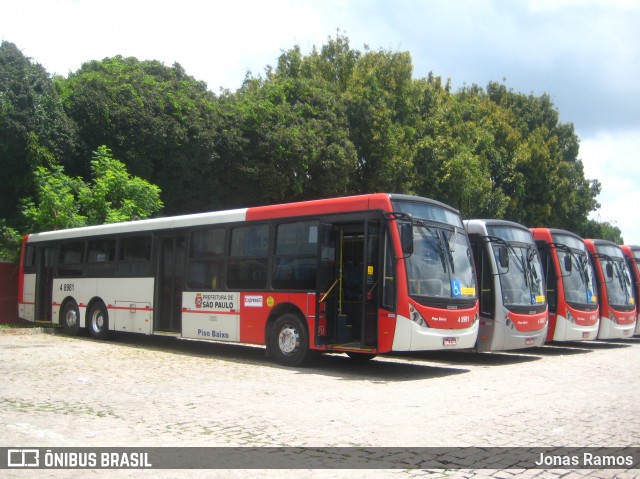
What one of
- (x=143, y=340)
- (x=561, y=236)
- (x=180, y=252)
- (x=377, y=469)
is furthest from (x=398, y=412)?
(x=143, y=340)

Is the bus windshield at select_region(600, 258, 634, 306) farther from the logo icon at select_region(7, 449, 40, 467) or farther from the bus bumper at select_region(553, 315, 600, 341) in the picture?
the logo icon at select_region(7, 449, 40, 467)

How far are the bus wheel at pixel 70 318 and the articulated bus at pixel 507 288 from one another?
11.4m

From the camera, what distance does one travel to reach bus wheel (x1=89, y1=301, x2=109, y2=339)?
59.9ft

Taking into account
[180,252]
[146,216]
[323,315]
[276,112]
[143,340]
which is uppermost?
[276,112]

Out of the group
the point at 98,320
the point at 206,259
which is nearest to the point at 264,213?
the point at 206,259

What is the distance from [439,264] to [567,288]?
6.56 m

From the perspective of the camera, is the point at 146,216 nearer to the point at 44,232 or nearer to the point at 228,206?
the point at 44,232

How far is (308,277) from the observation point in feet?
41.5

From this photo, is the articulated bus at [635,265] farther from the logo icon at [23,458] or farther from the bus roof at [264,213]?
the logo icon at [23,458]

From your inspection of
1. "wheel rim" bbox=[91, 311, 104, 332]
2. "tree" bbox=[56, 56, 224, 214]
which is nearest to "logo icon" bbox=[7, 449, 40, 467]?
"wheel rim" bbox=[91, 311, 104, 332]

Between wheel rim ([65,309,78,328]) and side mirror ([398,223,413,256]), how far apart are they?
38.2 feet

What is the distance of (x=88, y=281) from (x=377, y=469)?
48.1ft

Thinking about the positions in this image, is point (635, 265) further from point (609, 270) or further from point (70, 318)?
point (70, 318)

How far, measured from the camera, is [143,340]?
63.6 feet
